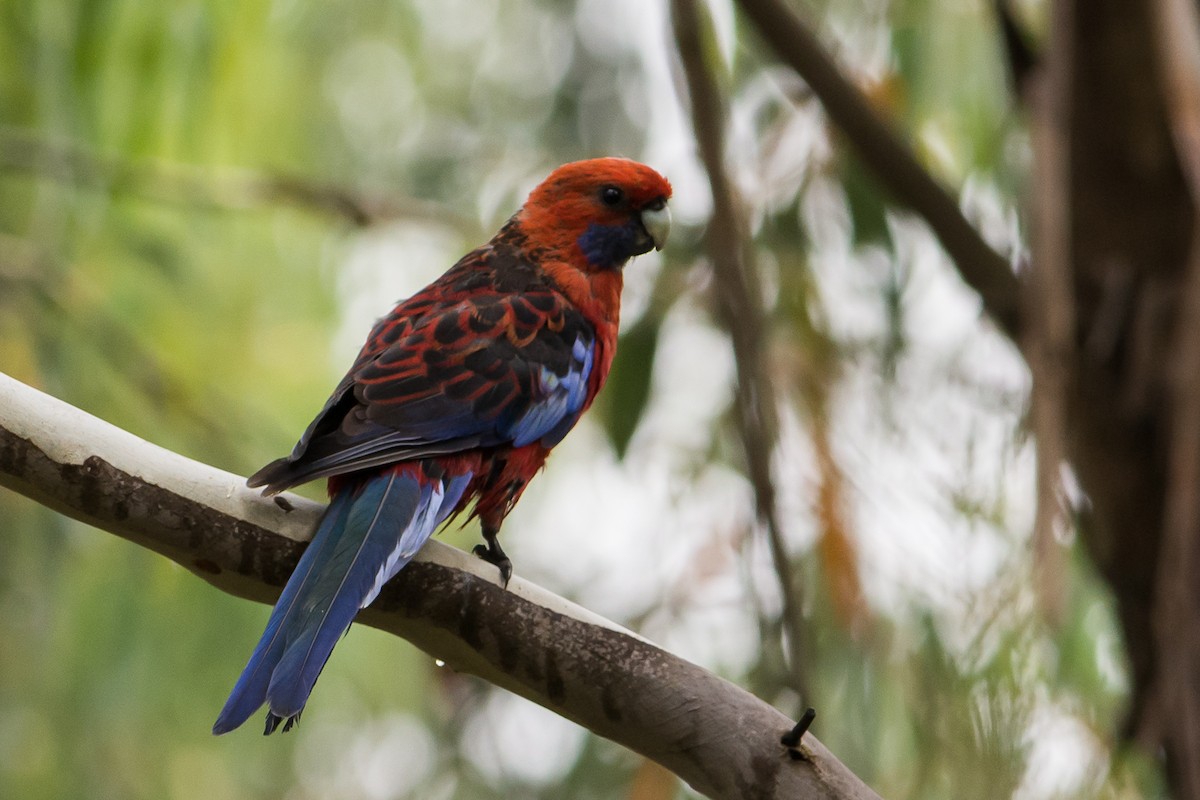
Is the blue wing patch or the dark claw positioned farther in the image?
the blue wing patch

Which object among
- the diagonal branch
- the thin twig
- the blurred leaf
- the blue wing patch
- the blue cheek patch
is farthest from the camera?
the blurred leaf

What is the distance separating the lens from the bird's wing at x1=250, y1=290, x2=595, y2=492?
2311 millimetres

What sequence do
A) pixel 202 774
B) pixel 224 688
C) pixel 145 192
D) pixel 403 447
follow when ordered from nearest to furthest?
pixel 403 447, pixel 224 688, pixel 145 192, pixel 202 774

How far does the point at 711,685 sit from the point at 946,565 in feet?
3.91

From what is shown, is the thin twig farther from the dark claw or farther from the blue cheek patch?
the dark claw

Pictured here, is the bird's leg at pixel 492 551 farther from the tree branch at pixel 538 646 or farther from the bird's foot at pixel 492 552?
the tree branch at pixel 538 646

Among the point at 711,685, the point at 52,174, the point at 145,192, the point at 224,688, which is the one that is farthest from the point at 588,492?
the point at 711,685

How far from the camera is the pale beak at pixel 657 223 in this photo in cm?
315

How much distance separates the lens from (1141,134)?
3.58m

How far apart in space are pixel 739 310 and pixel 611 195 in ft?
1.40

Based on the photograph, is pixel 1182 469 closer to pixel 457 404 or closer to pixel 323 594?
pixel 457 404

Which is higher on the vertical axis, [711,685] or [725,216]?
[725,216]

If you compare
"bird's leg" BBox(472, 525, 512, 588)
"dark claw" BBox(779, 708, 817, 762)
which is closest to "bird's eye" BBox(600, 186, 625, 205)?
"bird's leg" BBox(472, 525, 512, 588)

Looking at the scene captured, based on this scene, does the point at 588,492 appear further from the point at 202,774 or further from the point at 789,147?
the point at 202,774
